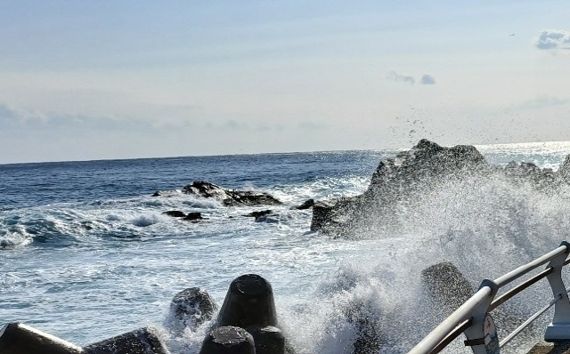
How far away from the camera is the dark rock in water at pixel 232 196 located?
1517 inches

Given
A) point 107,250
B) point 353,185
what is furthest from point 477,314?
point 353,185

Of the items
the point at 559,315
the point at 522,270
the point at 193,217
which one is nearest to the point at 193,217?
the point at 193,217

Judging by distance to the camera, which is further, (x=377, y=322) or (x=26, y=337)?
(x=377, y=322)

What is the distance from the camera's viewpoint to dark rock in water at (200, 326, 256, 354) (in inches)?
192

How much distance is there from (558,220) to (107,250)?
12347 millimetres

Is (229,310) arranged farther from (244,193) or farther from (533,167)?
(244,193)

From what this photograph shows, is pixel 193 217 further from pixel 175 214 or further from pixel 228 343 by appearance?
pixel 228 343

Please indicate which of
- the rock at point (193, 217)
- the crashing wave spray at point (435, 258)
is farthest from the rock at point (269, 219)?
the crashing wave spray at point (435, 258)

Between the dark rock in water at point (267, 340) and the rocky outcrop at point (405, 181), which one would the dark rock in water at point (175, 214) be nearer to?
the rocky outcrop at point (405, 181)

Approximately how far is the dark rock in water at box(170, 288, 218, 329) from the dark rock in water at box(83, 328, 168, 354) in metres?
1.72

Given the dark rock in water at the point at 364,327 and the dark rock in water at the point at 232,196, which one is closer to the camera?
the dark rock in water at the point at 364,327

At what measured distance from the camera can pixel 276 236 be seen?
22.5 m

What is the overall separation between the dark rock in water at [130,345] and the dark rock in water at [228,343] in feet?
4.74

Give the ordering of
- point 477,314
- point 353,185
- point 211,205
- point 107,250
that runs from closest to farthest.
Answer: point 477,314 → point 107,250 → point 211,205 → point 353,185
